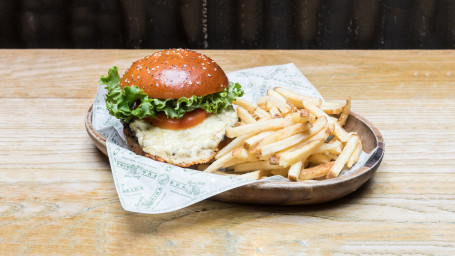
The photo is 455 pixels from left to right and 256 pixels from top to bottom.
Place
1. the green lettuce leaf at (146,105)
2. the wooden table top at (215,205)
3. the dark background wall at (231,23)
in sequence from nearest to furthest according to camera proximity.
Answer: the wooden table top at (215,205) < the green lettuce leaf at (146,105) < the dark background wall at (231,23)

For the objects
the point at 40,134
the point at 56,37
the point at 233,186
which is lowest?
the point at 56,37

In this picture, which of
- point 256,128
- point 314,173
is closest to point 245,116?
point 256,128

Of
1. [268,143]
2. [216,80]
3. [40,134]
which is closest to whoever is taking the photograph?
[268,143]

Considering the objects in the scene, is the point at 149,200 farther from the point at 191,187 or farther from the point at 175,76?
the point at 175,76

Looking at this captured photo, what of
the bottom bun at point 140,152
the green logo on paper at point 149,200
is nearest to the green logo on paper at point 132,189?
the green logo on paper at point 149,200

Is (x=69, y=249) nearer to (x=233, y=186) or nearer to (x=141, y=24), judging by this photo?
(x=233, y=186)

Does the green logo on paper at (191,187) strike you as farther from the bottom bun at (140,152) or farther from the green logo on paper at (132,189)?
the bottom bun at (140,152)

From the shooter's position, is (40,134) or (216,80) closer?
(216,80)

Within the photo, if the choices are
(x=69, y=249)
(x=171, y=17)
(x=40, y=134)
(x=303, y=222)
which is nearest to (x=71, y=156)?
(x=40, y=134)
